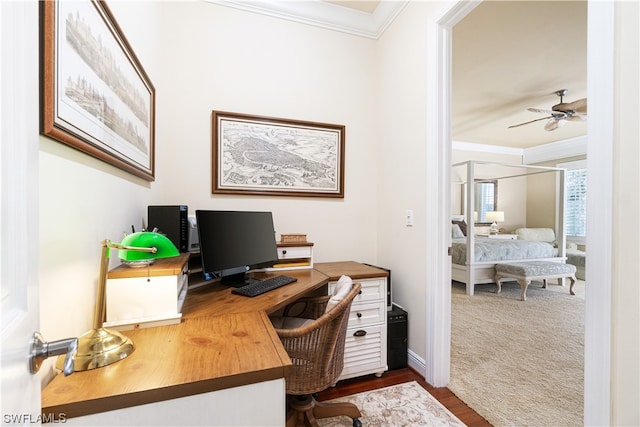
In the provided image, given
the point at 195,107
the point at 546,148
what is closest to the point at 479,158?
the point at 546,148

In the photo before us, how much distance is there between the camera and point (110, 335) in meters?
0.86

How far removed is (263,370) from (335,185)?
1876mm

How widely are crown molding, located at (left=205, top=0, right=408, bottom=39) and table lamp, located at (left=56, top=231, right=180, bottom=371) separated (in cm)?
218

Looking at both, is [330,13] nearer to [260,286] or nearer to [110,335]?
[260,286]

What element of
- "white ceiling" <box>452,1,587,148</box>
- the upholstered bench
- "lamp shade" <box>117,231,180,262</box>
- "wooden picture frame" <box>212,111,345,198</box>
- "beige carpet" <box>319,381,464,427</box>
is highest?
"white ceiling" <box>452,1,587,148</box>

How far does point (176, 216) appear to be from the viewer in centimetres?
165

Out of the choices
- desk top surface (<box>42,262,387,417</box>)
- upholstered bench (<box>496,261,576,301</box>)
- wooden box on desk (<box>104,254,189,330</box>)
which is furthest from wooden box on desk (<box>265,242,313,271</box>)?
upholstered bench (<box>496,261,576,301</box>)

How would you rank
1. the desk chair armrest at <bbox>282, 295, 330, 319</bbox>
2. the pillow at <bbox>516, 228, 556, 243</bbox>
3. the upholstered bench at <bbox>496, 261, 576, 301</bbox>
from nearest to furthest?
the desk chair armrest at <bbox>282, 295, 330, 319</bbox> → the upholstered bench at <bbox>496, 261, 576, 301</bbox> → the pillow at <bbox>516, 228, 556, 243</bbox>

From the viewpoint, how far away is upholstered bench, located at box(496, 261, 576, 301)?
150 inches

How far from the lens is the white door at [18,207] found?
407 mm

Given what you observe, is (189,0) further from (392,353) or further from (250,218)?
(392,353)

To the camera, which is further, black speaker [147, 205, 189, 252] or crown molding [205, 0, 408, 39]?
crown molding [205, 0, 408, 39]

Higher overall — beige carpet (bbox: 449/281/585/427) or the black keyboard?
the black keyboard

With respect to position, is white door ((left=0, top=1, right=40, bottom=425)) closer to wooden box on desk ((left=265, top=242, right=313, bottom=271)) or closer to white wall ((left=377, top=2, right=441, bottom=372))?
wooden box on desk ((left=265, top=242, right=313, bottom=271))
